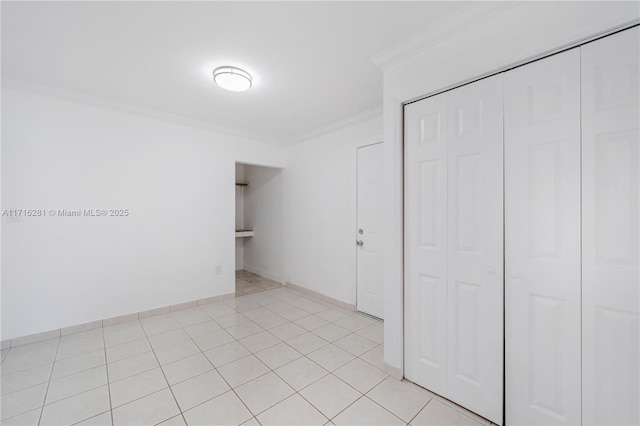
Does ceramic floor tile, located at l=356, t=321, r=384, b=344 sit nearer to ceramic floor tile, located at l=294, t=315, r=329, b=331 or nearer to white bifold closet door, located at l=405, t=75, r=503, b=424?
ceramic floor tile, located at l=294, t=315, r=329, b=331

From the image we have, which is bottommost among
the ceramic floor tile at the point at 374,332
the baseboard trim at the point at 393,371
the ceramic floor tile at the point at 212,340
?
the ceramic floor tile at the point at 374,332

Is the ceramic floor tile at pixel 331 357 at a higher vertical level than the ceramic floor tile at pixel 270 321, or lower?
higher

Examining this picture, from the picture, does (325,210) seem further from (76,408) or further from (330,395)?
(76,408)

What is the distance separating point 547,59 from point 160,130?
3.94 metres

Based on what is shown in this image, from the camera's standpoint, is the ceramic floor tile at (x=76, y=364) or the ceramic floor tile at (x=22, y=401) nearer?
the ceramic floor tile at (x=22, y=401)

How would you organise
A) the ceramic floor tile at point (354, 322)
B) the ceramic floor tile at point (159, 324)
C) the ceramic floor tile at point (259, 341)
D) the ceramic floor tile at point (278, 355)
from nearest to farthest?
the ceramic floor tile at point (278, 355) → the ceramic floor tile at point (259, 341) → the ceramic floor tile at point (159, 324) → the ceramic floor tile at point (354, 322)

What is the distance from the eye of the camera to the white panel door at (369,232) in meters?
3.26

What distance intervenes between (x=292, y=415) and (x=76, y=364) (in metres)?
2.04

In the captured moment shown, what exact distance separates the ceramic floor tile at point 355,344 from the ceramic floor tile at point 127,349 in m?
1.90

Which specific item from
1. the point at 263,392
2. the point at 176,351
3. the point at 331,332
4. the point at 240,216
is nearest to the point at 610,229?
the point at 263,392

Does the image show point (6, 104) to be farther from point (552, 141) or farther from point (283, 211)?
point (552, 141)

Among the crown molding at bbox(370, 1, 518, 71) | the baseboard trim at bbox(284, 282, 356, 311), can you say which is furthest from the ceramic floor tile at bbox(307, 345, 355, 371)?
the crown molding at bbox(370, 1, 518, 71)

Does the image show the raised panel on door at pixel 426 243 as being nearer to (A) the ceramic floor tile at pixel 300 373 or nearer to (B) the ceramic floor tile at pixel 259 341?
(A) the ceramic floor tile at pixel 300 373

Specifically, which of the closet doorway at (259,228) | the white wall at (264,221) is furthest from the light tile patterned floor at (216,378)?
the white wall at (264,221)
